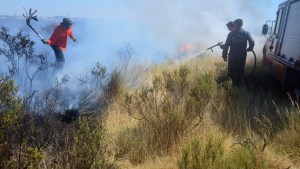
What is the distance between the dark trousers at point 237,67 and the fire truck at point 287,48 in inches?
29.7

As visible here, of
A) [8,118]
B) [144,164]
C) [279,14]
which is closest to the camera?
[8,118]

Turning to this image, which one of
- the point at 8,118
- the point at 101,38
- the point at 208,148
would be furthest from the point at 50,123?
the point at 101,38

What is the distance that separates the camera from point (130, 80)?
322 inches

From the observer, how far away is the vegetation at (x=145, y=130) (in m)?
3.34

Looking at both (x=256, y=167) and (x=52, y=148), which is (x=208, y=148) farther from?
(x=52, y=148)

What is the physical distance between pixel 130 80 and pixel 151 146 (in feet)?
12.7

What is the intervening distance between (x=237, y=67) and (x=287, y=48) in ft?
4.54

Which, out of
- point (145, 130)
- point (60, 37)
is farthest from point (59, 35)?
point (145, 130)

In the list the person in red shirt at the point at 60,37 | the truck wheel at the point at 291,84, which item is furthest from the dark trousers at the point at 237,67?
the person in red shirt at the point at 60,37

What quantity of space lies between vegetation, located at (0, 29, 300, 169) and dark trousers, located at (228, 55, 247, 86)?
1335mm

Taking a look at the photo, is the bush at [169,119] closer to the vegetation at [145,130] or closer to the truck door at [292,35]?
the vegetation at [145,130]

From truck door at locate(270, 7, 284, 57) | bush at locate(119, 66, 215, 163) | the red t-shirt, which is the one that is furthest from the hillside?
the red t-shirt

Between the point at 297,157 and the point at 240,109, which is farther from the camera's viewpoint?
the point at 240,109

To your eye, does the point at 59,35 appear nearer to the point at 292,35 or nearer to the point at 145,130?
the point at 145,130
